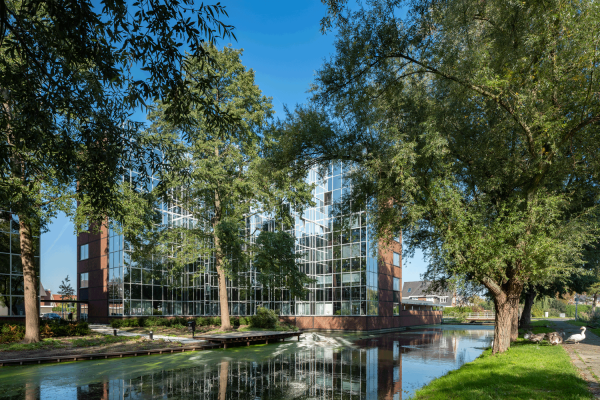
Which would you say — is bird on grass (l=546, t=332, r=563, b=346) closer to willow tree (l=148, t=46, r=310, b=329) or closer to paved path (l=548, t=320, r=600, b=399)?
paved path (l=548, t=320, r=600, b=399)

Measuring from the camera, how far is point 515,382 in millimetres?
9594

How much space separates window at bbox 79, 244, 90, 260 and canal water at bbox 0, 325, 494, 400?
81.0ft

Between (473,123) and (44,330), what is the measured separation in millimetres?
24523

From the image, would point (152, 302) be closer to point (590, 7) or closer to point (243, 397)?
point (243, 397)

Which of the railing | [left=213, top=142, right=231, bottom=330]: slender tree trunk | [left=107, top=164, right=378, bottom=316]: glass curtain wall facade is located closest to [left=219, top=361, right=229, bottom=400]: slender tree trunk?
[left=213, top=142, right=231, bottom=330]: slender tree trunk

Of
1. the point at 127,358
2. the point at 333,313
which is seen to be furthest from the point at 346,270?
the point at 127,358

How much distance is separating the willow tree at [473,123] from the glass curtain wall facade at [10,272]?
22.4m

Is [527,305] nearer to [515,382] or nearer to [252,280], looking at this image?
[252,280]

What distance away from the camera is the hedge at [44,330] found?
68.2 feet

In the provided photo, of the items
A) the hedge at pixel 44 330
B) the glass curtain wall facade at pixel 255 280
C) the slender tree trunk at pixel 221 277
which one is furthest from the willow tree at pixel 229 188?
the hedge at pixel 44 330

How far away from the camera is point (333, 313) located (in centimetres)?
4041

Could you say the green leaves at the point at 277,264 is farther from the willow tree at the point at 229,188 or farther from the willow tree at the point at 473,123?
the willow tree at the point at 473,123

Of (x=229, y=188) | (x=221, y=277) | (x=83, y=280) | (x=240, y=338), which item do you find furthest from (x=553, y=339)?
(x=83, y=280)

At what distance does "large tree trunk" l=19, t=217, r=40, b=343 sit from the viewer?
68.0 feet
